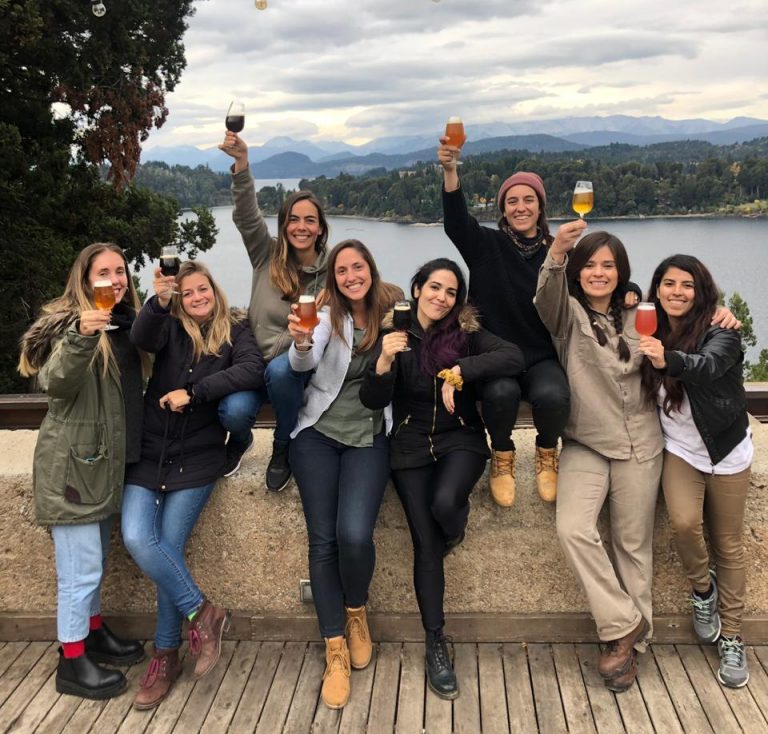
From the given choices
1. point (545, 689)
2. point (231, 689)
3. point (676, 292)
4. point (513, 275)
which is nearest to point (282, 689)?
point (231, 689)

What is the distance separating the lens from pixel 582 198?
123 inches

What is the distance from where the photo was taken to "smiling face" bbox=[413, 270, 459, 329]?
3014 millimetres

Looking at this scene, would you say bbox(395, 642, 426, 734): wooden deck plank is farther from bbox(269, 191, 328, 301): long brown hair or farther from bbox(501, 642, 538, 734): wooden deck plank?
bbox(269, 191, 328, 301): long brown hair

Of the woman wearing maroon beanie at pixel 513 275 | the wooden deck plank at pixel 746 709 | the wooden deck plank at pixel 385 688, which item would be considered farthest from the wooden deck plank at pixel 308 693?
the wooden deck plank at pixel 746 709

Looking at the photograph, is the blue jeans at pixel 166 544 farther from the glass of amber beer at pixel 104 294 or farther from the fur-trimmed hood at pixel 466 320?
the fur-trimmed hood at pixel 466 320

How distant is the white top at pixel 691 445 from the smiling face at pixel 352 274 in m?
1.41

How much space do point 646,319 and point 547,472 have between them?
2.70ft

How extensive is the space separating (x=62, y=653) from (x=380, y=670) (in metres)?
1.43

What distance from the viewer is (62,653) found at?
296 cm

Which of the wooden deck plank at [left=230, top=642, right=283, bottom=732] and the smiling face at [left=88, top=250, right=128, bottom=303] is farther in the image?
the smiling face at [left=88, top=250, right=128, bottom=303]

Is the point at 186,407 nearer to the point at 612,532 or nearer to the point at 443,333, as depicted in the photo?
the point at 443,333

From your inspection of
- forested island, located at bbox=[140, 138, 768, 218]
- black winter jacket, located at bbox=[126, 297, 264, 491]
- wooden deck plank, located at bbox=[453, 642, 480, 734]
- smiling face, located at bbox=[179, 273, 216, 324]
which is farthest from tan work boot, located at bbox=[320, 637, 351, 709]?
forested island, located at bbox=[140, 138, 768, 218]

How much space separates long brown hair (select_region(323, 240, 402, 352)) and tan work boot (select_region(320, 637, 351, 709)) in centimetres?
132

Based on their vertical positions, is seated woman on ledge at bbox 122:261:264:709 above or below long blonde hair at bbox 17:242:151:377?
below
